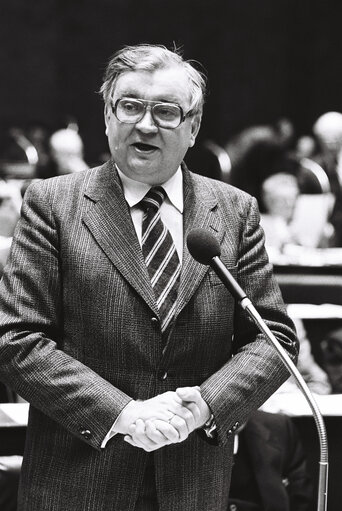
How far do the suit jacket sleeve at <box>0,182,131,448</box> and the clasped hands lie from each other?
3 cm

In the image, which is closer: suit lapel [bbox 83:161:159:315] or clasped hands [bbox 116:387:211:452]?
clasped hands [bbox 116:387:211:452]

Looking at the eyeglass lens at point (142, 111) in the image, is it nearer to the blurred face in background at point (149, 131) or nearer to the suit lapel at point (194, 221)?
the blurred face in background at point (149, 131)

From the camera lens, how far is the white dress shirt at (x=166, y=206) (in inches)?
69.9

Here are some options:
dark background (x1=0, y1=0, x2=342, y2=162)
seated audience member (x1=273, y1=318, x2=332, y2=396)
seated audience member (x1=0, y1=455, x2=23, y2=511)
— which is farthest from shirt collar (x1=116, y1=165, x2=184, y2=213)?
dark background (x1=0, y1=0, x2=342, y2=162)

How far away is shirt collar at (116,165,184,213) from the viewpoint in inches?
70.2

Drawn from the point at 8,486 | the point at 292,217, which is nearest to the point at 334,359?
the point at 8,486

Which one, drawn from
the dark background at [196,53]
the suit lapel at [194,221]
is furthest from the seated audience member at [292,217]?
the suit lapel at [194,221]

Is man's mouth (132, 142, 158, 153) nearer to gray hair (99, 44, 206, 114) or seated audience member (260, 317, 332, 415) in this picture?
gray hair (99, 44, 206, 114)

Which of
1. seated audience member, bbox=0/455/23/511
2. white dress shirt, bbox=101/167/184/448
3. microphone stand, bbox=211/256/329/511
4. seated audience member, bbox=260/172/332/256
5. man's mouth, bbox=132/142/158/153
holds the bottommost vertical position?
seated audience member, bbox=260/172/332/256

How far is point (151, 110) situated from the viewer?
5.60 feet

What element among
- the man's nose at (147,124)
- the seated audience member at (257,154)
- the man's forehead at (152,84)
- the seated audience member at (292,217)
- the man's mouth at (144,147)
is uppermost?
the man's forehead at (152,84)

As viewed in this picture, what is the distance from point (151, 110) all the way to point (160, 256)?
270 mm

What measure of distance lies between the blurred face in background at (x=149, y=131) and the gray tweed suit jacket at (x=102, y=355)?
0.29 ft

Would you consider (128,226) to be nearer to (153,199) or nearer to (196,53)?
(153,199)
